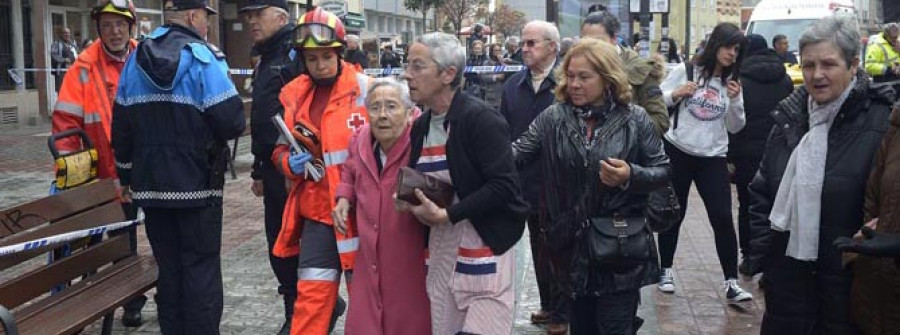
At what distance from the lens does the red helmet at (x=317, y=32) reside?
512 cm

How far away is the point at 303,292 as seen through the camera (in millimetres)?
5004

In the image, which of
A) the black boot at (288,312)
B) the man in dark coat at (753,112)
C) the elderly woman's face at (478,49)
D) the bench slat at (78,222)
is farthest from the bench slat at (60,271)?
the elderly woman's face at (478,49)

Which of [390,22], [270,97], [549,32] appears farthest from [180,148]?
[390,22]

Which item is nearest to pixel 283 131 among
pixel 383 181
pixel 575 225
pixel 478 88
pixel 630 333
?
pixel 383 181

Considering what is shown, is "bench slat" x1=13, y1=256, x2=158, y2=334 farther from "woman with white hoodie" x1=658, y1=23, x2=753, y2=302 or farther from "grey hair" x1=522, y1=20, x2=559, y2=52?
"woman with white hoodie" x1=658, y1=23, x2=753, y2=302

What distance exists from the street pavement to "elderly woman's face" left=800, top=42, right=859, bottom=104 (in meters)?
2.60

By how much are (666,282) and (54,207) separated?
396 centimetres

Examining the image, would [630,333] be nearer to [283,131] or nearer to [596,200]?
[596,200]

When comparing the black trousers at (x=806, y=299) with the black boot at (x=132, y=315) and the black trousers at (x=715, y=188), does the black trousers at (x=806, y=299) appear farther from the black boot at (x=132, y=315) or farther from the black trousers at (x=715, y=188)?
the black boot at (x=132, y=315)

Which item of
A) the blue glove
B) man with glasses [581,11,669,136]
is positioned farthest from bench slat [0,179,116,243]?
man with glasses [581,11,669,136]

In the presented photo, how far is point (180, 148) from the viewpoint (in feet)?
16.5

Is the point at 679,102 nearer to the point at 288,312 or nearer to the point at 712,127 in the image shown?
the point at 712,127

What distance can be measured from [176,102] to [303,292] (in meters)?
1.09

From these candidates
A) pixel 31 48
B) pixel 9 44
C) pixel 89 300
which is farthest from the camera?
pixel 31 48
